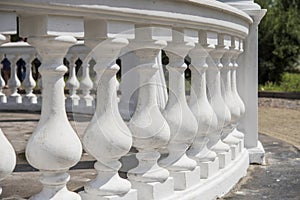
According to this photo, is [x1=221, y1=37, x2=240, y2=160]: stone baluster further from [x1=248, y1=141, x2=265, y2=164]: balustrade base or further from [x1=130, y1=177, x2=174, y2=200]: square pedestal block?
[x1=130, y1=177, x2=174, y2=200]: square pedestal block

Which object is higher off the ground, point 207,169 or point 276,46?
point 207,169

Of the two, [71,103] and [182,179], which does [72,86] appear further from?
[182,179]

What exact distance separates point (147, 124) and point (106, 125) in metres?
0.43

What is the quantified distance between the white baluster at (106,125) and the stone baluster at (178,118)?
2.21 ft

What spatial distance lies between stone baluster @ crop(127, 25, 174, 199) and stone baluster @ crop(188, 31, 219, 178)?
695 mm

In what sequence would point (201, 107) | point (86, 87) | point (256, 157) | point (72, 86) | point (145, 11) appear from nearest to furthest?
1. point (145, 11)
2. point (201, 107)
3. point (256, 157)
4. point (86, 87)
5. point (72, 86)

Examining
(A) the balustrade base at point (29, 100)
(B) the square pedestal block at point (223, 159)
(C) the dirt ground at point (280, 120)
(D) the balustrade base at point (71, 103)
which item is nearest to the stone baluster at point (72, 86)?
(D) the balustrade base at point (71, 103)

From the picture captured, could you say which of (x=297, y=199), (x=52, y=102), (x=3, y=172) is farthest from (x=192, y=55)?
(x=3, y=172)

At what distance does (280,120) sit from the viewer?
11.3 m

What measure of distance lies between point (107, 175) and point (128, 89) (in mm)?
4308

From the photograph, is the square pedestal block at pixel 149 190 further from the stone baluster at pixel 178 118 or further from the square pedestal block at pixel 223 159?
the square pedestal block at pixel 223 159

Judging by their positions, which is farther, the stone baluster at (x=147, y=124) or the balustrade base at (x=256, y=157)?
the balustrade base at (x=256, y=157)

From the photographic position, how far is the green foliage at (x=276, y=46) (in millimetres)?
20328

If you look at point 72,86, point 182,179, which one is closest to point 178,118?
point 182,179
